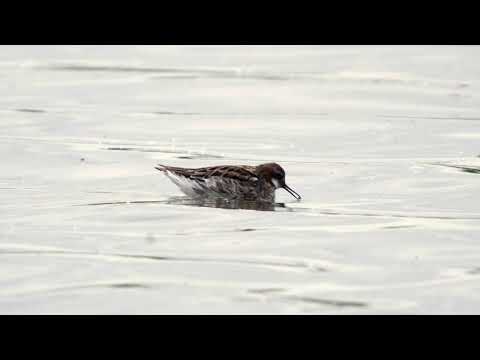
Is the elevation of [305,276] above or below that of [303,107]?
below

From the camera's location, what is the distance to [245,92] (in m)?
28.2

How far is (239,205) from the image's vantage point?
55.8ft

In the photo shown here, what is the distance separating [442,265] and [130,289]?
10.0 feet

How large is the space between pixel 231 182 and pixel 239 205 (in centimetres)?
40

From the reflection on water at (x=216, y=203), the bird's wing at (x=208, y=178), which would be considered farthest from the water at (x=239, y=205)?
the bird's wing at (x=208, y=178)

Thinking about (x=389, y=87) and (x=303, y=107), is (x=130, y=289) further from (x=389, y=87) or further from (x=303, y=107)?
(x=389, y=87)

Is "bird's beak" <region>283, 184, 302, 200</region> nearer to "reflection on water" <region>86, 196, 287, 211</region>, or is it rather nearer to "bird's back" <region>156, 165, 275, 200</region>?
"bird's back" <region>156, 165, 275, 200</region>

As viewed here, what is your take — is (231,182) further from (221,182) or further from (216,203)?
(216,203)

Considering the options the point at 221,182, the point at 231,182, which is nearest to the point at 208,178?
the point at 221,182

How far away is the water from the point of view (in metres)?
11.9

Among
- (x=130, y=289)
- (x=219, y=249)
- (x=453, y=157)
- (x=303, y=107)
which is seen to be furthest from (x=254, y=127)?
(x=130, y=289)

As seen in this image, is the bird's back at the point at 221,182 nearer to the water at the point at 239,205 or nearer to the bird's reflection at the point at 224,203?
the bird's reflection at the point at 224,203

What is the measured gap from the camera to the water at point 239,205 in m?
11.9

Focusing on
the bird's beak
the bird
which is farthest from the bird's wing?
the bird's beak
